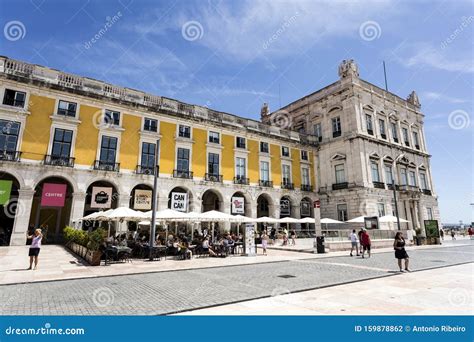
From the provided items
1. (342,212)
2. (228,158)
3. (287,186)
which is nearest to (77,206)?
(228,158)

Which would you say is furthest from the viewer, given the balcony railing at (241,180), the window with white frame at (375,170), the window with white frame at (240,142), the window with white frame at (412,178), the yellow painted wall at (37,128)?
the window with white frame at (412,178)

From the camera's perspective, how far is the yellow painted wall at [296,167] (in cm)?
3378

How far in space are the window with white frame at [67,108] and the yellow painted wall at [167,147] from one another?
7.12 meters

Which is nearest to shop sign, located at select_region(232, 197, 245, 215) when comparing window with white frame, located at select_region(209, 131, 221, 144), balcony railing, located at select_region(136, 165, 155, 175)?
window with white frame, located at select_region(209, 131, 221, 144)

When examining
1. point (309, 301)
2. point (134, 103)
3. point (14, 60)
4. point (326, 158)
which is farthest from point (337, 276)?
point (326, 158)

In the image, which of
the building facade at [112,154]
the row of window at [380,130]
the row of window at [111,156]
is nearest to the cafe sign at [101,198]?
the building facade at [112,154]

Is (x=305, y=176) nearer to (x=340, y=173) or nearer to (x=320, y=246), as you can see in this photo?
(x=340, y=173)

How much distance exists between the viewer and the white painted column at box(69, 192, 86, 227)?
796 inches

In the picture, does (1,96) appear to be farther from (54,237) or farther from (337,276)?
(337,276)

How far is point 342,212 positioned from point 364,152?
7.55 metres

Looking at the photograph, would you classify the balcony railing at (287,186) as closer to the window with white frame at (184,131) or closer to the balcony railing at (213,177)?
the balcony railing at (213,177)

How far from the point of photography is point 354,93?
32938mm

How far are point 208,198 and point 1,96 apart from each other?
64.5 ft

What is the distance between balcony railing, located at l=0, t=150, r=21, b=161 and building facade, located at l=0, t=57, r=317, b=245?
0.06 meters
